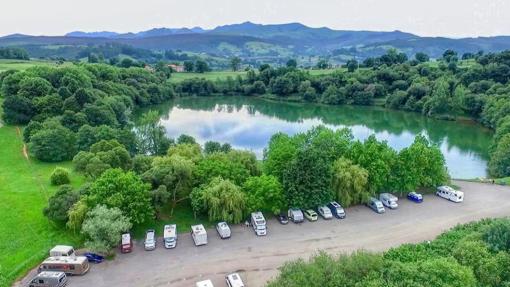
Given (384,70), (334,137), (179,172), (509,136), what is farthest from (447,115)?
(179,172)

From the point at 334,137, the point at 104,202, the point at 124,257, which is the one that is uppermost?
the point at 334,137

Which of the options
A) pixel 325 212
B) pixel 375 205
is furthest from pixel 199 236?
pixel 375 205

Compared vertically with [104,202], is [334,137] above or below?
above

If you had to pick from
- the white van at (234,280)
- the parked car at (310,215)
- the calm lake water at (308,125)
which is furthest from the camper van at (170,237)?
the calm lake water at (308,125)

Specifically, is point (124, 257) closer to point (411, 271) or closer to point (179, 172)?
point (179, 172)

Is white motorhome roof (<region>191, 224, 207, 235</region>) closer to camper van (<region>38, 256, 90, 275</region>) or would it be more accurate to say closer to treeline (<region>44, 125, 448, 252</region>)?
treeline (<region>44, 125, 448, 252</region>)
